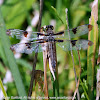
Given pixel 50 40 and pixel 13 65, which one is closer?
pixel 13 65

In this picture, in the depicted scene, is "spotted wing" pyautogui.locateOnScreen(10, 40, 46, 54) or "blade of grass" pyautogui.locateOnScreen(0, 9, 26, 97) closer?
"blade of grass" pyautogui.locateOnScreen(0, 9, 26, 97)

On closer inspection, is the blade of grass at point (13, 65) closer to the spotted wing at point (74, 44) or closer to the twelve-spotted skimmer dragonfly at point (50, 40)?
the twelve-spotted skimmer dragonfly at point (50, 40)

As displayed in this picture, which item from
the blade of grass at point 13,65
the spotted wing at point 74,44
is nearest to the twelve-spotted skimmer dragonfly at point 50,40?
the spotted wing at point 74,44

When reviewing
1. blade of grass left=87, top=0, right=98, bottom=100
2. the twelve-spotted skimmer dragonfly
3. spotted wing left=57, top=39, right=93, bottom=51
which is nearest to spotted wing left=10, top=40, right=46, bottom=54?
the twelve-spotted skimmer dragonfly

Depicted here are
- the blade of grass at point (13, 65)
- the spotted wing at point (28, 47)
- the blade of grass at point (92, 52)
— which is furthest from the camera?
the spotted wing at point (28, 47)

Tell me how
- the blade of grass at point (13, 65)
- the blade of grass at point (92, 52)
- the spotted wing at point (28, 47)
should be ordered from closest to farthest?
the blade of grass at point (13, 65)
the blade of grass at point (92, 52)
the spotted wing at point (28, 47)

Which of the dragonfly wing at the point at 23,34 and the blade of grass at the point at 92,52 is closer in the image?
the blade of grass at the point at 92,52

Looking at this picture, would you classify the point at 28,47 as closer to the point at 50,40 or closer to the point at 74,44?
the point at 50,40

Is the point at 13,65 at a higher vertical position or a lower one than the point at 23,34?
lower

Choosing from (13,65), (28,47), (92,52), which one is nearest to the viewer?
(13,65)

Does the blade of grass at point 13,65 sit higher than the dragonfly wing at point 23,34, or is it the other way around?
the dragonfly wing at point 23,34

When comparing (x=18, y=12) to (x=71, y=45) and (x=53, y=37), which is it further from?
(x=71, y=45)

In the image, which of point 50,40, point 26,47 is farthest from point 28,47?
point 50,40

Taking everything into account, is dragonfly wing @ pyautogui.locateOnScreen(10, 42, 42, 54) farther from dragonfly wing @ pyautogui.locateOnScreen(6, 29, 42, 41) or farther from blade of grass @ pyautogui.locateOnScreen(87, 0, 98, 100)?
blade of grass @ pyautogui.locateOnScreen(87, 0, 98, 100)
